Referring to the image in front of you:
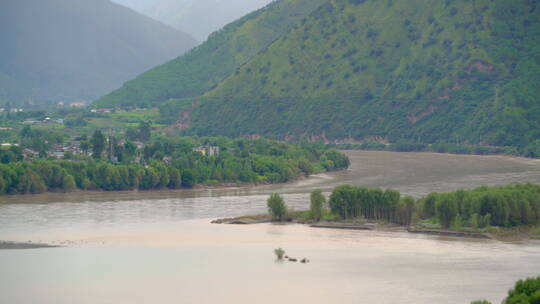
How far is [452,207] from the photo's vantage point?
5781 centimetres

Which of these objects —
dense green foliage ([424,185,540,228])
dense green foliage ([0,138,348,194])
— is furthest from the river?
dense green foliage ([0,138,348,194])

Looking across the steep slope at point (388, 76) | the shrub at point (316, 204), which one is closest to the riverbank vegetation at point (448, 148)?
the steep slope at point (388, 76)

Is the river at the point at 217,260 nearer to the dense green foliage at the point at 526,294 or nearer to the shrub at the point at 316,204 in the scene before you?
the shrub at the point at 316,204

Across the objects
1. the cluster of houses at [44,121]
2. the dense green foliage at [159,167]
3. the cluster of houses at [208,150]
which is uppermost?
the cluster of houses at [44,121]

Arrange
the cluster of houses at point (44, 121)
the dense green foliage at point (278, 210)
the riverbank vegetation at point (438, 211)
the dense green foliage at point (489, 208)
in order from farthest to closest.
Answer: the cluster of houses at point (44, 121)
the dense green foliage at point (278, 210)
the dense green foliage at point (489, 208)
the riverbank vegetation at point (438, 211)

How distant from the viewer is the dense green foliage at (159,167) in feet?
254

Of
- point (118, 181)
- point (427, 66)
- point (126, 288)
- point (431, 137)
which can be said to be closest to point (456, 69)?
point (427, 66)

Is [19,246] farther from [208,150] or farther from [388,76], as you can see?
[388,76]

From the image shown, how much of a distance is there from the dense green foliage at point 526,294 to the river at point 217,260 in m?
7.23

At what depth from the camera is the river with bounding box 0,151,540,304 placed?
42250mm

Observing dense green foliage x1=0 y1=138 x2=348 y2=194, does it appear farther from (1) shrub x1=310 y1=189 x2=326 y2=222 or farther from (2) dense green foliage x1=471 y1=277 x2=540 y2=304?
(2) dense green foliage x1=471 y1=277 x2=540 y2=304

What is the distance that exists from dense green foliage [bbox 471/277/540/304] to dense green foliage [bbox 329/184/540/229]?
76.7 feet

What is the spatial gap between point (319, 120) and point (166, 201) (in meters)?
76.8

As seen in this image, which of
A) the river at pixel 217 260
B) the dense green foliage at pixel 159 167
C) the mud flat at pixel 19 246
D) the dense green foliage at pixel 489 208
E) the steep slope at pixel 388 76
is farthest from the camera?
the steep slope at pixel 388 76
